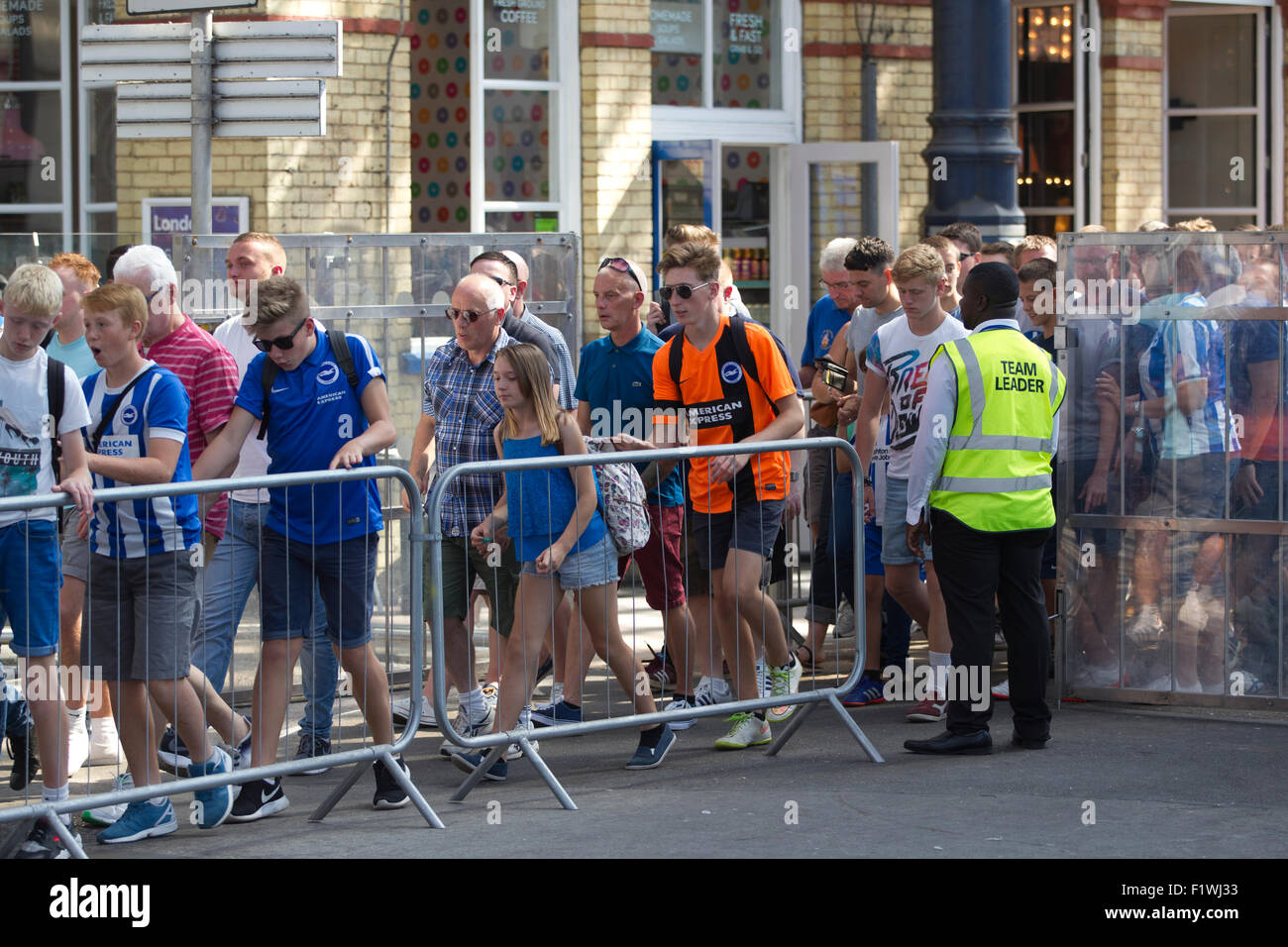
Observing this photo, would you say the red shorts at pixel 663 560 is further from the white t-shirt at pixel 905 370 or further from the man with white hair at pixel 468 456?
the white t-shirt at pixel 905 370

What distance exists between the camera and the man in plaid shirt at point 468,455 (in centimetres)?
728

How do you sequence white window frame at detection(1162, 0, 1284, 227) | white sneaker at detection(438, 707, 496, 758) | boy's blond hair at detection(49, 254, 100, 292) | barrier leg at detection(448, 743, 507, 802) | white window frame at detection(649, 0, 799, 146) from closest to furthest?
barrier leg at detection(448, 743, 507, 802) < white sneaker at detection(438, 707, 496, 758) < boy's blond hair at detection(49, 254, 100, 292) < white window frame at detection(649, 0, 799, 146) < white window frame at detection(1162, 0, 1284, 227)

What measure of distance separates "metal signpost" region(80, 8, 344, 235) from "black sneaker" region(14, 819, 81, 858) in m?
3.61

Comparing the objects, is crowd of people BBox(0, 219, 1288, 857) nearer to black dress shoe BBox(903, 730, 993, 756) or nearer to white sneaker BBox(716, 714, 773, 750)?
white sneaker BBox(716, 714, 773, 750)

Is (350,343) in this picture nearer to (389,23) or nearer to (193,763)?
(193,763)

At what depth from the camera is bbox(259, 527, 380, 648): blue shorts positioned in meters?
6.61

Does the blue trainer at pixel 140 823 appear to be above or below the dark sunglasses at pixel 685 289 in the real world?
below

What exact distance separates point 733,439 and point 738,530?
1.25 ft

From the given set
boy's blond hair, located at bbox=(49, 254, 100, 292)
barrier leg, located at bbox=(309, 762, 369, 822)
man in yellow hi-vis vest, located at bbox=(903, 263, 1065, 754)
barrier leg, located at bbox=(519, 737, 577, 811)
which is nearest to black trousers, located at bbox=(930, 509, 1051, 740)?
man in yellow hi-vis vest, located at bbox=(903, 263, 1065, 754)

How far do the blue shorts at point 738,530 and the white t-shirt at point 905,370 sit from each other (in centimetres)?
80

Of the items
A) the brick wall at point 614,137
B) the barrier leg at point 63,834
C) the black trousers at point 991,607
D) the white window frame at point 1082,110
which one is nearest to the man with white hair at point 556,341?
the black trousers at point 991,607

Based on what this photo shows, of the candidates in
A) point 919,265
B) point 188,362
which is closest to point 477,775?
point 188,362

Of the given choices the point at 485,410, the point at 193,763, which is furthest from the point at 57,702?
the point at 485,410
